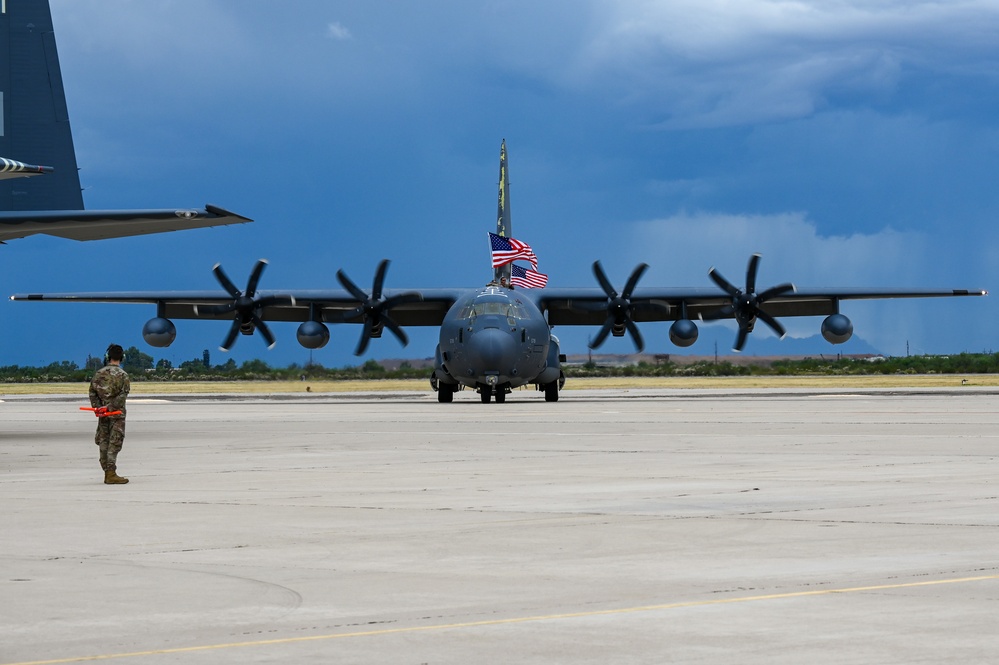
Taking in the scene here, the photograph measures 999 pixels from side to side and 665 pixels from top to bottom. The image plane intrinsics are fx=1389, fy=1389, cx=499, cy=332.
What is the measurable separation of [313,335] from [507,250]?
26.7ft

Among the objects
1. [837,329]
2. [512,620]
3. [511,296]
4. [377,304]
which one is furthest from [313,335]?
[512,620]

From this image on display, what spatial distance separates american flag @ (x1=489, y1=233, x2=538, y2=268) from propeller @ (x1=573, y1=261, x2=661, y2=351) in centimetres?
283

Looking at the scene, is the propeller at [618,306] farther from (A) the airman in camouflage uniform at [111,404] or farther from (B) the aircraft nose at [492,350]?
(A) the airman in camouflage uniform at [111,404]

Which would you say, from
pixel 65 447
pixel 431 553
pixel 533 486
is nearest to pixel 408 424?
pixel 65 447

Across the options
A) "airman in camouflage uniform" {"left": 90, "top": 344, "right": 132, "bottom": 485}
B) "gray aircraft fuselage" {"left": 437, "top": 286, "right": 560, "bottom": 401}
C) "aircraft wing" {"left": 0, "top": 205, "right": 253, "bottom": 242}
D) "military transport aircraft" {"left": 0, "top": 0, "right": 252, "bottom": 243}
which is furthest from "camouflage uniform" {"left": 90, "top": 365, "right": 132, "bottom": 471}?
"gray aircraft fuselage" {"left": 437, "top": 286, "right": 560, "bottom": 401}

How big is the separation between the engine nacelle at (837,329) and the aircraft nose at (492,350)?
16834 mm

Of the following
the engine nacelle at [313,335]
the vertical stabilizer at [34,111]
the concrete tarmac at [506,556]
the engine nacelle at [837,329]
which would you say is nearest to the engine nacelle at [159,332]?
the engine nacelle at [313,335]

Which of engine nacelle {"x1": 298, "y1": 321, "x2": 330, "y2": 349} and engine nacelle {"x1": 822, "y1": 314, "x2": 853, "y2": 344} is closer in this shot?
engine nacelle {"x1": 298, "y1": 321, "x2": 330, "y2": 349}

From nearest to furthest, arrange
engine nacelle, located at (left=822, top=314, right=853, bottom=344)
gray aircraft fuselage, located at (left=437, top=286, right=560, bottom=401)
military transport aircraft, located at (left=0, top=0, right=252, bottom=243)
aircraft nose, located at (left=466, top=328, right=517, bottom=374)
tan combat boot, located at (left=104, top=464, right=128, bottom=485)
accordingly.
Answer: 1. tan combat boot, located at (left=104, top=464, right=128, bottom=485)
2. military transport aircraft, located at (left=0, top=0, right=252, bottom=243)
3. aircraft nose, located at (left=466, top=328, right=517, bottom=374)
4. gray aircraft fuselage, located at (left=437, top=286, right=560, bottom=401)
5. engine nacelle, located at (left=822, top=314, right=853, bottom=344)

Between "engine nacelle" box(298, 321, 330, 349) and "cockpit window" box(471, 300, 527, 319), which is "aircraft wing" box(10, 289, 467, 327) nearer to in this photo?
"engine nacelle" box(298, 321, 330, 349)

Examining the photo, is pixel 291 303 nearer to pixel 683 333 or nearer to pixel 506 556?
pixel 683 333

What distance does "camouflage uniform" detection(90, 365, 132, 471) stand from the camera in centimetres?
1631

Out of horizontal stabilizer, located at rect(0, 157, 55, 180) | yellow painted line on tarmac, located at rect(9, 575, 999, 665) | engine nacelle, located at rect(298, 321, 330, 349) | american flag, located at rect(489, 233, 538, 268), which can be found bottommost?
yellow painted line on tarmac, located at rect(9, 575, 999, 665)

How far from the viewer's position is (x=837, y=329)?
5481 centimetres
